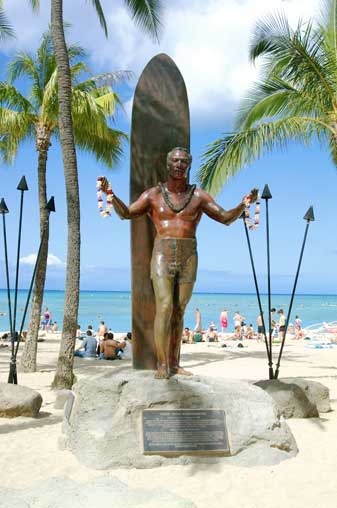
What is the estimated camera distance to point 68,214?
1015 centimetres

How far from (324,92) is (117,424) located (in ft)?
27.5

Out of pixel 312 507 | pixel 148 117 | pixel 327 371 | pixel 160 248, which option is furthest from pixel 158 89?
pixel 327 371

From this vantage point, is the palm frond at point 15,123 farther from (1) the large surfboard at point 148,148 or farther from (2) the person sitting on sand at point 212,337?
(2) the person sitting on sand at point 212,337

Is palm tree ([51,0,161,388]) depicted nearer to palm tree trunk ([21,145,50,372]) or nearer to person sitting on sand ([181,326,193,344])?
palm tree trunk ([21,145,50,372])

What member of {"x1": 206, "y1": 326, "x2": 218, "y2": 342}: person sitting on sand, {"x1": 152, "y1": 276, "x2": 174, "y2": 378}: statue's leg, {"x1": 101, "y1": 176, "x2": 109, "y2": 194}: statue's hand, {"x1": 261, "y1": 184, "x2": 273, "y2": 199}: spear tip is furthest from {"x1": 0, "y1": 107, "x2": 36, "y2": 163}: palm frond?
{"x1": 206, "y1": 326, "x2": 218, "y2": 342}: person sitting on sand

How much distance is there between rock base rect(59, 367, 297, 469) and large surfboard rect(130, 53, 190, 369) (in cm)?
70

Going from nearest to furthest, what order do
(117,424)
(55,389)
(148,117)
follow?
(117,424), (148,117), (55,389)

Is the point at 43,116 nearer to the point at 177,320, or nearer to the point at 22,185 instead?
the point at 22,185

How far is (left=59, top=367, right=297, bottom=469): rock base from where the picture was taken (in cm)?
519

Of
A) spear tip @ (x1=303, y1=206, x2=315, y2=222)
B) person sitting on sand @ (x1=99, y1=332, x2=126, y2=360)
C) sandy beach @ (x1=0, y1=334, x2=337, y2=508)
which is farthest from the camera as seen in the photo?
person sitting on sand @ (x1=99, y1=332, x2=126, y2=360)

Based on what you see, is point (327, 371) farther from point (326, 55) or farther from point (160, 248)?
point (160, 248)

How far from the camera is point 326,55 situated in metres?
10.9

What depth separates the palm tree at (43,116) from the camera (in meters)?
13.0

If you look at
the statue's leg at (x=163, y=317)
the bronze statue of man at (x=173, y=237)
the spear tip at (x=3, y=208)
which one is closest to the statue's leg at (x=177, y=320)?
the bronze statue of man at (x=173, y=237)
